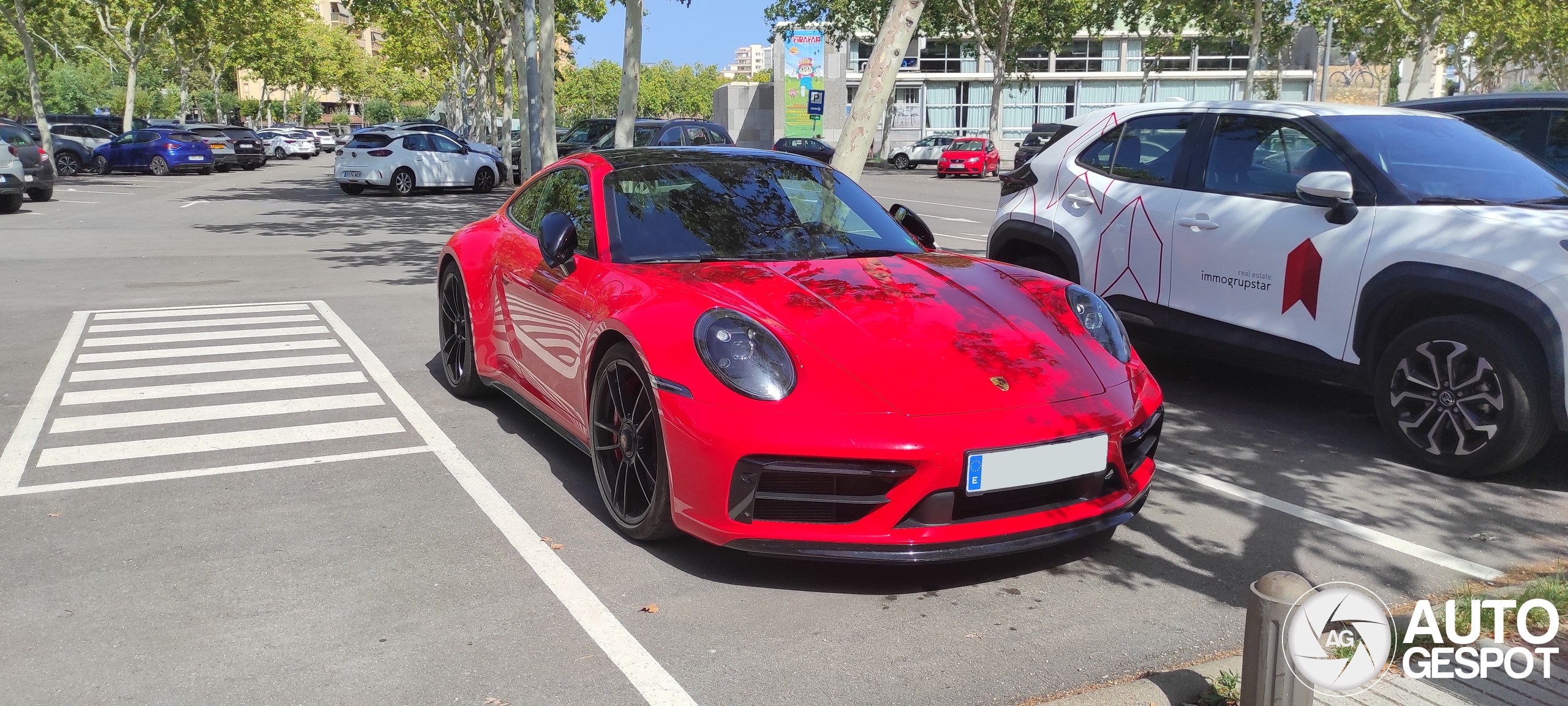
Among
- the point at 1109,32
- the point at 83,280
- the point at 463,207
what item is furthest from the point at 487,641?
the point at 1109,32

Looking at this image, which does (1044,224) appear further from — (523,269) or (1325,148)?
(523,269)

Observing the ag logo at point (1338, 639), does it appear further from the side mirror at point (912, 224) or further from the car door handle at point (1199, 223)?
the car door handle at point (1199, 223)

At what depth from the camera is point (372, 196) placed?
2638cm

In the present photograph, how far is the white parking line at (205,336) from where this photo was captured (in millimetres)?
8320

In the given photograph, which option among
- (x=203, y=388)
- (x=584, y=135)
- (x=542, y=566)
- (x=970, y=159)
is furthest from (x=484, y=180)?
(x=542, y=566)

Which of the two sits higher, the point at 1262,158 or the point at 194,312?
the point at 1262,158

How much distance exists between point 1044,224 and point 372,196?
861 inches

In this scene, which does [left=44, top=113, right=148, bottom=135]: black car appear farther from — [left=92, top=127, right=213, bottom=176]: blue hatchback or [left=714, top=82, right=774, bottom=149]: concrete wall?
[left=714, top=82, right=774, bottom=149]: concrete wall

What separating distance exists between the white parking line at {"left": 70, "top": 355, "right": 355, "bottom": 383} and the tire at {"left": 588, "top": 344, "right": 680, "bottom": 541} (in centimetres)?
373

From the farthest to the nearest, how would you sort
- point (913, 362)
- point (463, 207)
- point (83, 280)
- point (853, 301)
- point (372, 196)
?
point (372, 196) < point (463, 207) < point (83, 280) < point (853, 301) < point (913, 362)

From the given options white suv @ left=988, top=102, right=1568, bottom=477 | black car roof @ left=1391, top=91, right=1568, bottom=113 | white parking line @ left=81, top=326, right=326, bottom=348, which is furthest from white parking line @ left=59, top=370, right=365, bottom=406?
black car roof @ left=1391, top=91, right=1568, bottom=113

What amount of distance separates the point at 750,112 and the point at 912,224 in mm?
71987

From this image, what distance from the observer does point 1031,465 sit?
3.77 meters

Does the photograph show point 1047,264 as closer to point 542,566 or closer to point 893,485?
point 893,485
